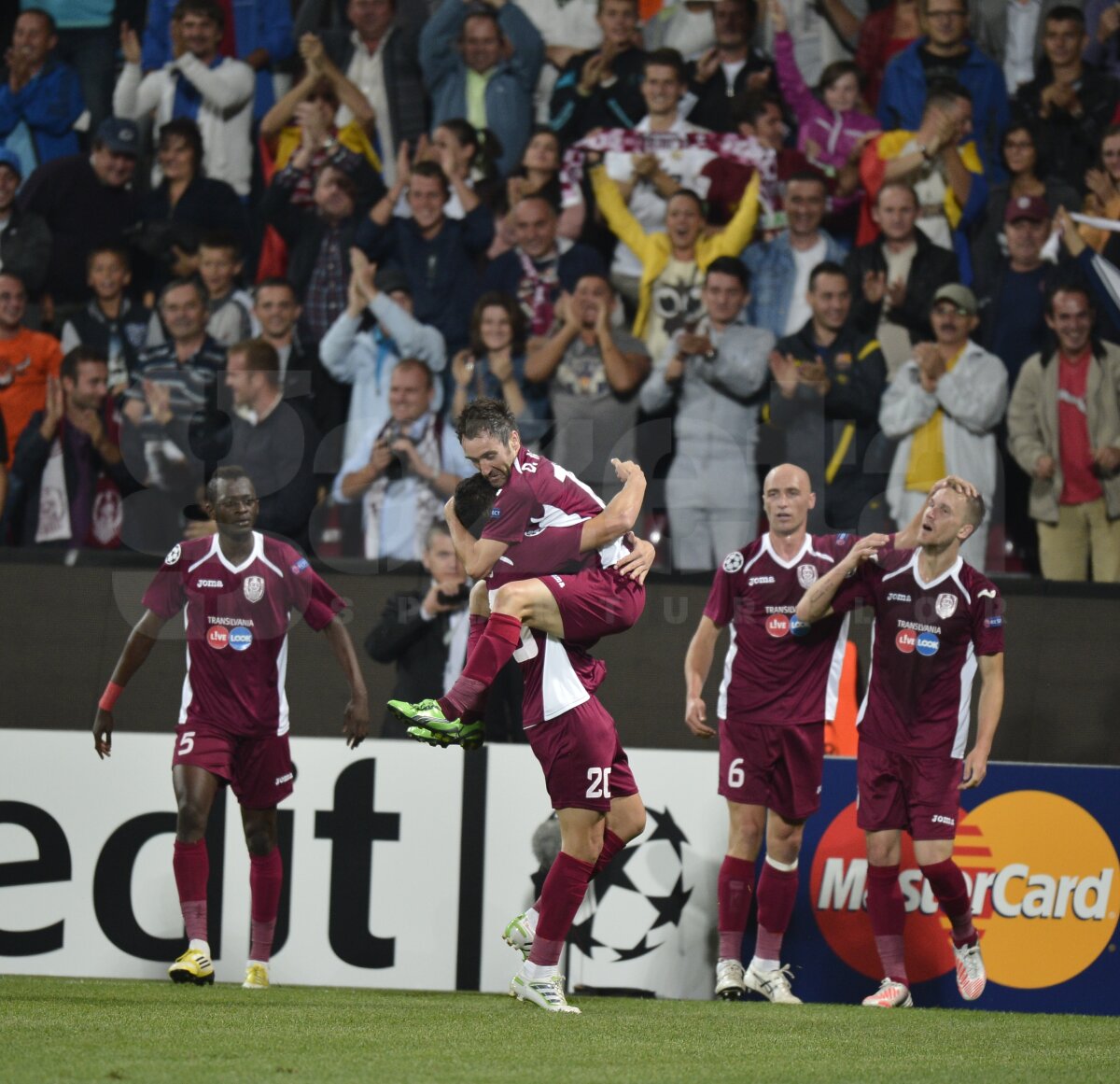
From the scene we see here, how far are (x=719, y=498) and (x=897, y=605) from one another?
2.29 m

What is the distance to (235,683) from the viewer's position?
7.03 meters

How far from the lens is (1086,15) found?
10562mm

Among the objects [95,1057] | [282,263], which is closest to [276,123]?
[282,263]

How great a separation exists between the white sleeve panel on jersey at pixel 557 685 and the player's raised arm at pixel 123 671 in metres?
2.17

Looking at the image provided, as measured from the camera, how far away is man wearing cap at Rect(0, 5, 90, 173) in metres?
10.8

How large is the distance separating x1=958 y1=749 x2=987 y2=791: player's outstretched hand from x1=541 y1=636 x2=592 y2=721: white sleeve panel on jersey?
1.89 m

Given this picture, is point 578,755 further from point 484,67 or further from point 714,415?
A: point 484,67

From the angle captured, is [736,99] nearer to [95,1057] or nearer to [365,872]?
[365,872]

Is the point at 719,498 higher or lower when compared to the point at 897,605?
higher

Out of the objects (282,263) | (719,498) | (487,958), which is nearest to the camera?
(487,958)

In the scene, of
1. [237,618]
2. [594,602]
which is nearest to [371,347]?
[237,618]

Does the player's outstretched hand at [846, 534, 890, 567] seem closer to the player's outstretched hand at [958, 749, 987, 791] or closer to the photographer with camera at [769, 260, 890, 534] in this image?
the player's outstretched hand at [958, 749, 987, 791]

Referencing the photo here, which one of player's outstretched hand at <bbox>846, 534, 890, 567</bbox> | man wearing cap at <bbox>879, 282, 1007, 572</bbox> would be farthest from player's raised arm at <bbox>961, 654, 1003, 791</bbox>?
man wearing cap at <bbox>879, 282, 1007, 572</bbox>

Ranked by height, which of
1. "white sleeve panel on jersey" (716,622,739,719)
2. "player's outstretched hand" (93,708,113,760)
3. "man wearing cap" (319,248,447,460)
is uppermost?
"man wearing cap" (319,248,447,460)
